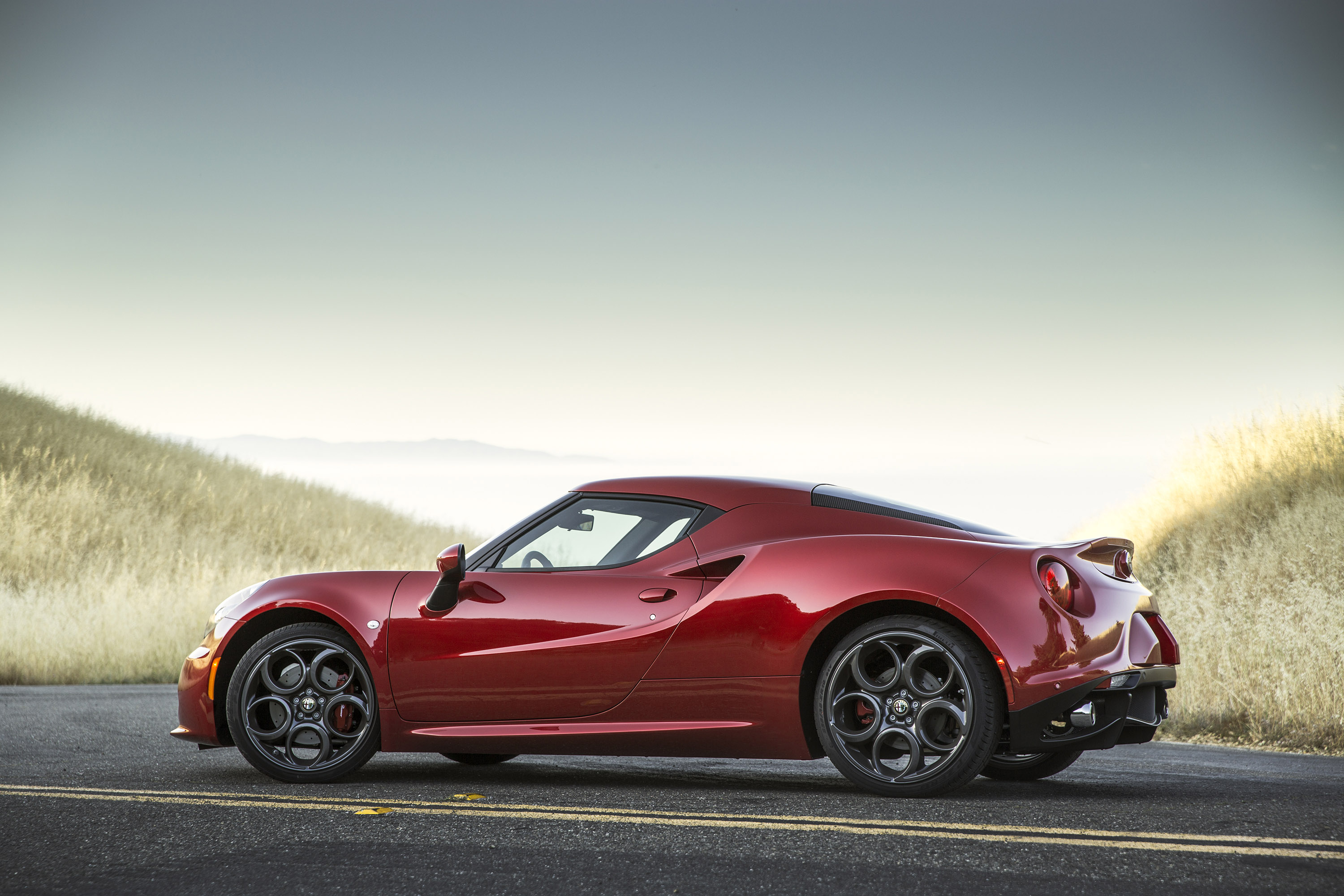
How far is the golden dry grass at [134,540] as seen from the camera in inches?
542

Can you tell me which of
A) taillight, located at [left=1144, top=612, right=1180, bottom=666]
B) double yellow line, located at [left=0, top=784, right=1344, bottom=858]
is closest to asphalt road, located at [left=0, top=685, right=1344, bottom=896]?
double yellow line, located at [left=0, top=784, right=1344, bottom=858]

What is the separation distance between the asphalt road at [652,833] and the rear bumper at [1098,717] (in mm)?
249

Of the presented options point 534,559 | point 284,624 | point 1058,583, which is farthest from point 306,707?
point 1058,583

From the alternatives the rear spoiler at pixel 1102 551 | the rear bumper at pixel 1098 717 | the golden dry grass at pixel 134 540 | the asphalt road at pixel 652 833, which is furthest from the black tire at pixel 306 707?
the golden dry grass at pixel 134 540

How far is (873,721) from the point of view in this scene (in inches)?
186

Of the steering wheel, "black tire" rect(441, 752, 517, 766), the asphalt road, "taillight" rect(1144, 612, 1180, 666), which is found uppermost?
the steering wheel

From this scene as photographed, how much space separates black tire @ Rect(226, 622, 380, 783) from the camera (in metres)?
5.42

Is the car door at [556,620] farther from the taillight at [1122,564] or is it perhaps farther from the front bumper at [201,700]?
the taillight at [1122,564]

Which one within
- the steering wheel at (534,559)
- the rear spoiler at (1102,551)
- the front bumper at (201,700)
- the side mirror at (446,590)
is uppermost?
the rear spoiler at (1102,551)

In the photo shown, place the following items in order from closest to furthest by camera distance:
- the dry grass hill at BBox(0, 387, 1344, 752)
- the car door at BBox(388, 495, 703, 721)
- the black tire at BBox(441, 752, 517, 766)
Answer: the car door at BBox(388, 495, 703, 721)
the black tire at BBox(441, 752, 517, 766)
the dry grass hill at BBox(0, 387, 1344, 752)

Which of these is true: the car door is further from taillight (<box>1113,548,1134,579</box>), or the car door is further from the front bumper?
taillight (<box>1113,548,1134,579</box>)

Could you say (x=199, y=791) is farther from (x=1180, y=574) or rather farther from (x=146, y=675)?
(x=1180, y=574)

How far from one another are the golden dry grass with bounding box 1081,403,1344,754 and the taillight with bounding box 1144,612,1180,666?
13.2 ft

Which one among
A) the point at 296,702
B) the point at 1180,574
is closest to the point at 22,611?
the point at 296,702
